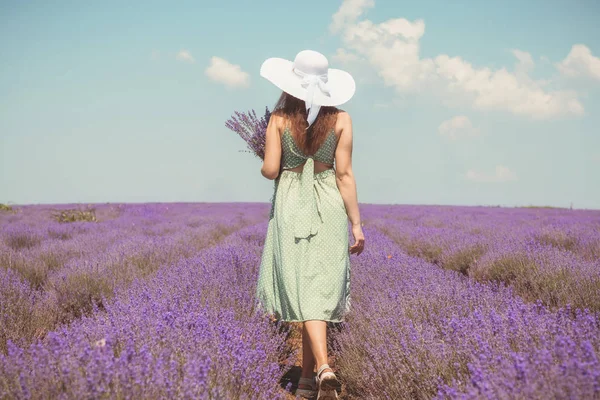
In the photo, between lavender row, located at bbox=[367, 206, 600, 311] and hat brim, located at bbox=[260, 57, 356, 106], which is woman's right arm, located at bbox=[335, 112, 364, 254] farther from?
lavender row, located at bbox=[367, 206, 600, 311]

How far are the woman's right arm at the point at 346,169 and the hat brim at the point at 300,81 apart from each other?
0.11m

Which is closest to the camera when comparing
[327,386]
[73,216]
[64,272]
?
[327,386]

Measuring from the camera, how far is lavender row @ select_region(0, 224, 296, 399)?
4.85 ft

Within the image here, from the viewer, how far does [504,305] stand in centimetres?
279

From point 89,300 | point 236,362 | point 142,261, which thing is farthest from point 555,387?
point 142,261

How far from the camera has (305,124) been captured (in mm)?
2457

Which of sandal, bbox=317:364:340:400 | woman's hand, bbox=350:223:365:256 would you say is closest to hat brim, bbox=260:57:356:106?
woman's hand, bbox=350:223:365:256

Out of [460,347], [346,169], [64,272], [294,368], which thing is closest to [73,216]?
[64,272]

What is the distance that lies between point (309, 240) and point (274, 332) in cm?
90

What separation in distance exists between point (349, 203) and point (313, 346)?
0.77m

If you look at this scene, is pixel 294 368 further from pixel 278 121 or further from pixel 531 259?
pixel 531 259

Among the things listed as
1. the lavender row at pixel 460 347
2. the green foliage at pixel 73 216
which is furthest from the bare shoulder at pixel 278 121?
the green foliage at pixel 73 216

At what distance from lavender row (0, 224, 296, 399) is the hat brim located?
1.21 metres

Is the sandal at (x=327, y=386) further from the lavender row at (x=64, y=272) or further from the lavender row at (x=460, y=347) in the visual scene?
the lavender row at (x=64, y=272)
